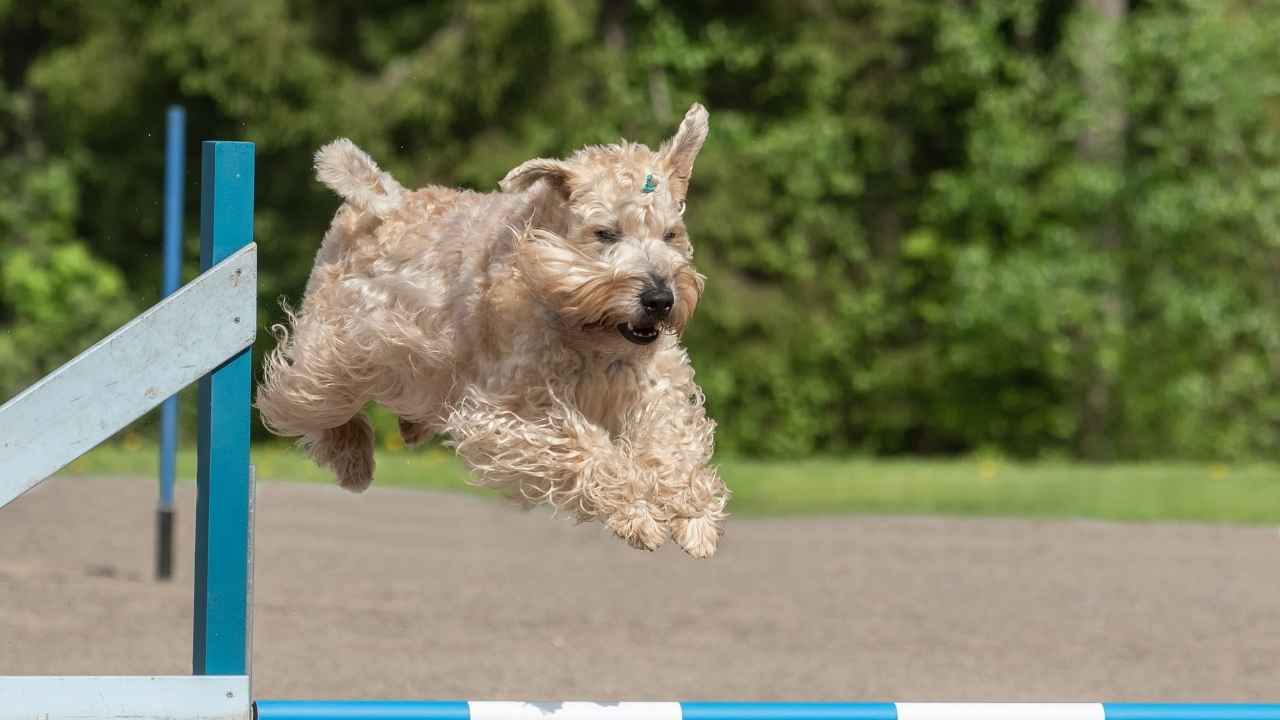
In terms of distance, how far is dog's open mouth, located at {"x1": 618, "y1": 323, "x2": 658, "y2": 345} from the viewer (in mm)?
4066

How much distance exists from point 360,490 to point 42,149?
17.4 metres

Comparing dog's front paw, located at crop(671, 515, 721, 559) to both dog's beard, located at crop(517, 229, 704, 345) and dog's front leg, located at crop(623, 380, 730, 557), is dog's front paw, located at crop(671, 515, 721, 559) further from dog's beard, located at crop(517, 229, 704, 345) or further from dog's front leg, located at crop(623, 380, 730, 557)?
dog's beard, located at crop(517, 229, 704, 345)

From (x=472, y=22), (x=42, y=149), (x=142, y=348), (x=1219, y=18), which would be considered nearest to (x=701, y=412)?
(x=142, y=348)

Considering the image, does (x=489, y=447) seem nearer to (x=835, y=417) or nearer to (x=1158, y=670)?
(x=1158, y=670)

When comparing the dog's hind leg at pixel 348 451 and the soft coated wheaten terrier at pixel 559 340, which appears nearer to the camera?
the soft coated wheaten terrier at pixel 559 340

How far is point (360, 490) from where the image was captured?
5309 mm

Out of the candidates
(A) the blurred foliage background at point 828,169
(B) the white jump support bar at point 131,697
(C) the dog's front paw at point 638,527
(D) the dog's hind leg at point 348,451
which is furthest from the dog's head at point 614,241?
(A) the blurred foliage background at point 828,169

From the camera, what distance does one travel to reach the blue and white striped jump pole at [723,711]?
146 inches

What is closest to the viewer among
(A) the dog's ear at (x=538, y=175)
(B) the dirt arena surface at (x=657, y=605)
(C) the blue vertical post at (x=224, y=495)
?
(C) the blue vertical post at (x=224, y=495)

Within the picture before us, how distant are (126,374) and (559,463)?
93 cm

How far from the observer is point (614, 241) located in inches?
163

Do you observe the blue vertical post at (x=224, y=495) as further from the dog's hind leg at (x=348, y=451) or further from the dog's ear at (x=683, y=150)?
the dog's hind leg at (x=348, y=451)

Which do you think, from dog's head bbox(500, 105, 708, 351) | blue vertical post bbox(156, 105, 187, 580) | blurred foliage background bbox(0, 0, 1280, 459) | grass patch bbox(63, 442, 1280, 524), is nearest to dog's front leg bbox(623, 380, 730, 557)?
dog's head bbox(500, 105, 708, 351)

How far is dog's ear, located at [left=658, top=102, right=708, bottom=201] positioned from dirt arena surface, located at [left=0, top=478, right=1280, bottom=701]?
3600 millimetres
